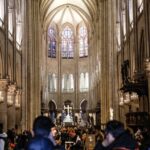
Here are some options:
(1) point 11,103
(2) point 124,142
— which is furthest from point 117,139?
(1) point 11,103

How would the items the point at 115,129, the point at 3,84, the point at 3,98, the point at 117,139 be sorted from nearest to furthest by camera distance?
the point at 117,139
the point at 115,129
the point at 3,84
the point at 3,98

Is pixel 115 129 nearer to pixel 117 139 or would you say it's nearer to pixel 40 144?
pixel 117 139

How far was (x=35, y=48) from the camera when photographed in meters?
45.9

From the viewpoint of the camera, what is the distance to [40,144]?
5363 mm

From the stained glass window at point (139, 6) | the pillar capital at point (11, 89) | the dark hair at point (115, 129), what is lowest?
the dark hair at point (115, 129)

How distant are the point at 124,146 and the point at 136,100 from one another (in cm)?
2179

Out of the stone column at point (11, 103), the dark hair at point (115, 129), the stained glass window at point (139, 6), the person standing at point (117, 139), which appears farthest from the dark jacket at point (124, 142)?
the stone column at point (11, 103)

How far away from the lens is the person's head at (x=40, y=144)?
5363 mm

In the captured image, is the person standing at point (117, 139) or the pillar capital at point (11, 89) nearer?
the person standing at point (117, 139)

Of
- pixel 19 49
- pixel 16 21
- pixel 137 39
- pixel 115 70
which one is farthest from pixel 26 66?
pixel 137 39

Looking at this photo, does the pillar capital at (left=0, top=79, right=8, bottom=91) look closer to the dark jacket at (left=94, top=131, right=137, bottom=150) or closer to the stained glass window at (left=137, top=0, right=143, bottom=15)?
the stained glass window at (left=137, top=0, right=143, bottom=15)

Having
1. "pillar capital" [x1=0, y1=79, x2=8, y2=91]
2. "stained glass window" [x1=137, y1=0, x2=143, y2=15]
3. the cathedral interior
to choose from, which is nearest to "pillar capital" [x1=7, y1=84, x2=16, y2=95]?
the cathedral interior

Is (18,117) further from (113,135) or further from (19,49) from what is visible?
(113,135)

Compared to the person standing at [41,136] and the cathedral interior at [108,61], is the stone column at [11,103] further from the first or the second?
the person standing at [41,136]
